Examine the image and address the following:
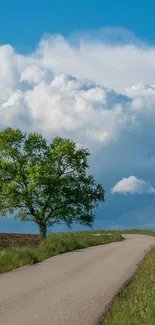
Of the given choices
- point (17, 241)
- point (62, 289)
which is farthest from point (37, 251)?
point (17, 241)

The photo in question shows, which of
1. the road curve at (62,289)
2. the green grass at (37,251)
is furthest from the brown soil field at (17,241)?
the road curve at (62,289)

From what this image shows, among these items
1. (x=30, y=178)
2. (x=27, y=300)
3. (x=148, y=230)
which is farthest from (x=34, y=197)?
(x=27, y=300)

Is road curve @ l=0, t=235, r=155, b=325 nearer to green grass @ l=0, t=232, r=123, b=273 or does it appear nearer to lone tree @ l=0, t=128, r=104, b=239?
green grass @ l=0, t=232, r=123, b=273

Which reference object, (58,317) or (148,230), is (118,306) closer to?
(58,317)

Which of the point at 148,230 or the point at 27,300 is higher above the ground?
the point at 148,230

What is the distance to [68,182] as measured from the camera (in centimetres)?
4800

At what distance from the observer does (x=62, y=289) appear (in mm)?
15258

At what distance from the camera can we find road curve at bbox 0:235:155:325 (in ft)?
38.3

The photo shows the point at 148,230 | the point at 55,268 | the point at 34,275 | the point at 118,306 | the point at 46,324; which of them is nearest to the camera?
the point at 46,324

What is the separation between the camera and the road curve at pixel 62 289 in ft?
38.3

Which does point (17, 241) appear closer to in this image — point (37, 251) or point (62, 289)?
point (37, 251)

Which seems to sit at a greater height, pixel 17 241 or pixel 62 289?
pixel 17 241

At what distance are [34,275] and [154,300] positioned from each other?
776 cm

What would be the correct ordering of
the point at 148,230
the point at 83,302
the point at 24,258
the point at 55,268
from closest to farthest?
the point at 83,302, the point at 55,268, the point at 24,258, the point at 148,230
